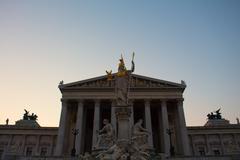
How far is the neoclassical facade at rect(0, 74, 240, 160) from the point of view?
4228 centimetres

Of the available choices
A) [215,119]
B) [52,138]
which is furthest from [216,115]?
[52,138]

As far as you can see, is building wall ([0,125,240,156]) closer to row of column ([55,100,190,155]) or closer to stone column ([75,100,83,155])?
row of column ([55,100,190,155])

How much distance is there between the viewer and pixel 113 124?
117 ft

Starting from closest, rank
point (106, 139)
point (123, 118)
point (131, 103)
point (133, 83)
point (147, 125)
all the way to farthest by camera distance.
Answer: point (123, 118), point (106, 139), point (147, 125), point (131, 103), point (133, 83)

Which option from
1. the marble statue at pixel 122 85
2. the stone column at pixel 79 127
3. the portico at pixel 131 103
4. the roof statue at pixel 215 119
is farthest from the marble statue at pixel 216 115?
the marble statue at pixel 122 85

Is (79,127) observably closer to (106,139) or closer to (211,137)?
(106,139)

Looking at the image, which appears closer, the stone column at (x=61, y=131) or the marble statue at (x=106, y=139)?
the marble statue at (x=106, y=139)

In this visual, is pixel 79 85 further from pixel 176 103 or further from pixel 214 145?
pixel 214 145

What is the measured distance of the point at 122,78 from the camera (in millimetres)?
17844

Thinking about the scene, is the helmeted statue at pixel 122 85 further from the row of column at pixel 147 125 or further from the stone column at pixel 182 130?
the stone column at pixel 182 130

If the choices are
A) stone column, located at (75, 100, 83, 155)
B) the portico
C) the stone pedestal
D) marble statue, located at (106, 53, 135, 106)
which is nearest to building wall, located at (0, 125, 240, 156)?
the portico

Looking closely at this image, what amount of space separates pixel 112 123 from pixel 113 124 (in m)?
2.91

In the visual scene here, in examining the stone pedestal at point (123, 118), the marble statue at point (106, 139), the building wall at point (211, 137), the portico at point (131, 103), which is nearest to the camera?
the stone pedestal at point (123, 118)

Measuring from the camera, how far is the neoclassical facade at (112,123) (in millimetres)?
42281
